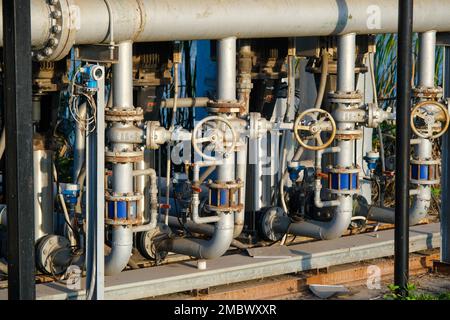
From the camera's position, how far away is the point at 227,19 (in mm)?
9961

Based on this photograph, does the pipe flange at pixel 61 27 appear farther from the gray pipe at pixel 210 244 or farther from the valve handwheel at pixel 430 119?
the valve handwheel at pixel 430 119

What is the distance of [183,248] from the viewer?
10570 mm

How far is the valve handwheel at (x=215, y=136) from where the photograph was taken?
392 inches

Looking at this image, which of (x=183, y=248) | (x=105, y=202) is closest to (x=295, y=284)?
(x=183, y=248)

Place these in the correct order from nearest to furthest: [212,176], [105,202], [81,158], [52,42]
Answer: [52,42] < [105,202] < [81,158] < [212,176]

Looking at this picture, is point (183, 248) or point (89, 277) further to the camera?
point (183, 248)

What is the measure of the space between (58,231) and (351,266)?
8.63ft

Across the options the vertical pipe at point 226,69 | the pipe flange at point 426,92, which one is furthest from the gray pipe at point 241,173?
the pipe flange at point 426,92

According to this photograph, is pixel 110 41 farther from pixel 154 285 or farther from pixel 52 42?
pixel 154 285

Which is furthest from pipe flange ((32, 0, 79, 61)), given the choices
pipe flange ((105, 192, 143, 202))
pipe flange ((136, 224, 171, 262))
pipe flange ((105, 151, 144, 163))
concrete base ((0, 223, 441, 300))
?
pipe flange ((136, 224, 171, 262))

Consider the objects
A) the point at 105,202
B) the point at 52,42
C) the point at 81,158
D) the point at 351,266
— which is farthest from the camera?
the point at 351,266

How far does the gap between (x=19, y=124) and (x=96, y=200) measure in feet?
6.70

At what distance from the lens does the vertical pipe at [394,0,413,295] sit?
30.6ft

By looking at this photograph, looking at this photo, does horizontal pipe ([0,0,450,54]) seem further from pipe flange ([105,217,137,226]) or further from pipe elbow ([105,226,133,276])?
pipe elbow ([105,226,133,276])
